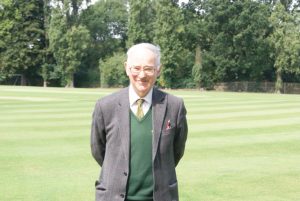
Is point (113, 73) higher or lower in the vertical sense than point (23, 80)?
higher

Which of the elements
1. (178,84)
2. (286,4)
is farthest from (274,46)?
(178,84)

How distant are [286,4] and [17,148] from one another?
70.0 metres

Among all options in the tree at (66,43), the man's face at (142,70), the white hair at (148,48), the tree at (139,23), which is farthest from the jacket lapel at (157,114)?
the tree at (66,43)

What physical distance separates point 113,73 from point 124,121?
74.2 m

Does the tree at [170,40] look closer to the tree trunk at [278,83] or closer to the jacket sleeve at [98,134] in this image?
the tree trunk at [278,83]

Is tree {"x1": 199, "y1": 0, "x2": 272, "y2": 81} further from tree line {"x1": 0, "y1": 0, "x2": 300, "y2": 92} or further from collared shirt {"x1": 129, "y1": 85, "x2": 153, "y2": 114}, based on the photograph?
collared shirt {"x1": 129, "y1": 85, "x2": 153, "y2": 114}

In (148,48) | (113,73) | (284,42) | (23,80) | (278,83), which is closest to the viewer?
(148,48)

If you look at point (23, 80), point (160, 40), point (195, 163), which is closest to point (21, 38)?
point (23, 80)

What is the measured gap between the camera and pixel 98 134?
4.00 meters

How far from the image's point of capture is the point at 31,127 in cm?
1834

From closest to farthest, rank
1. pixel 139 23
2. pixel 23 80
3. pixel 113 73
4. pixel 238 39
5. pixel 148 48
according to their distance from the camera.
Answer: pixel 148 48
pixel 238 39
pixel 113 73
pixel 139 23
pixel 23 80

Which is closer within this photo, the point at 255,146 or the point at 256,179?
the point at 256,179

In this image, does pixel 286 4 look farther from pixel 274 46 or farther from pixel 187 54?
pixel 187 54

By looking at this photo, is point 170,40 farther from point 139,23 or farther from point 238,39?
point 238,39
